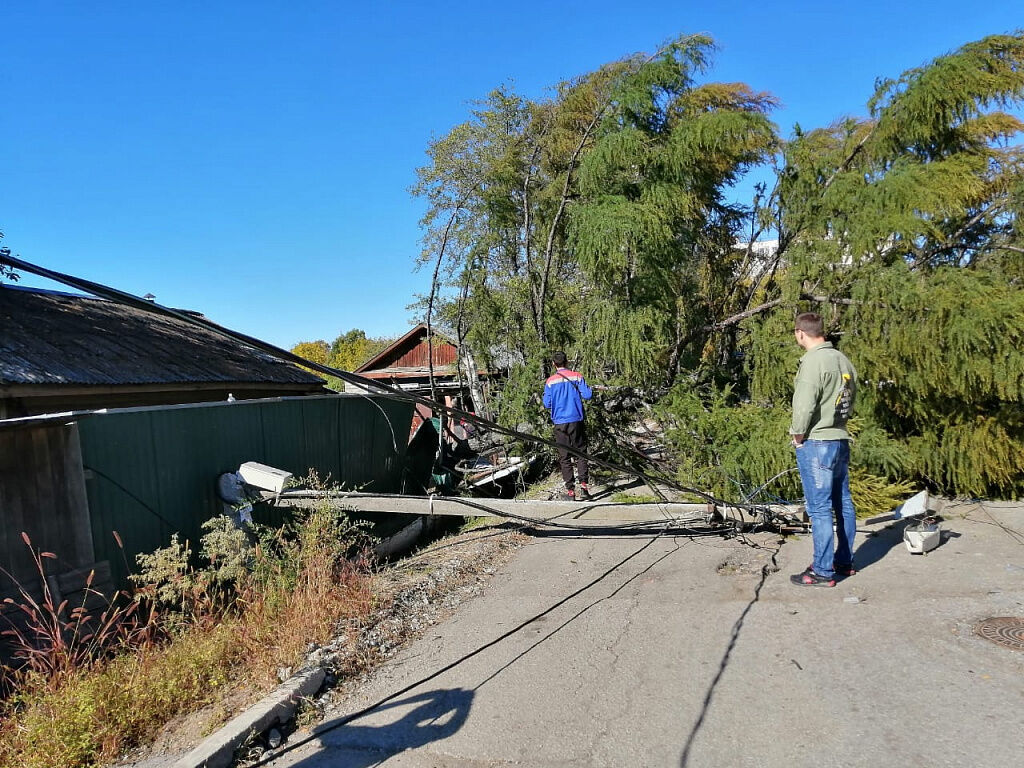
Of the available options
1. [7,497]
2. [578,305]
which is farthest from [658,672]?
[578,305]

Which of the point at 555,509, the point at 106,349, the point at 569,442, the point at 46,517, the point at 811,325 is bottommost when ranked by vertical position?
the point at 555,509


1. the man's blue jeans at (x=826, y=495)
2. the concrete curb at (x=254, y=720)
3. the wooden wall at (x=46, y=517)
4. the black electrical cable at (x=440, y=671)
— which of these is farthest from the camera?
the wooden wall at (x=46, y=517)

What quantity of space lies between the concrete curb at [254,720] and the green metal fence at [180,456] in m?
2.58

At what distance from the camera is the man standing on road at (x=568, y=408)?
25.0ft

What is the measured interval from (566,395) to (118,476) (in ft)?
14.4

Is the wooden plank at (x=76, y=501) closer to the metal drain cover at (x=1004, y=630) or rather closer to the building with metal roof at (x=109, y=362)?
the building with metal roof at (x=109, y=362)

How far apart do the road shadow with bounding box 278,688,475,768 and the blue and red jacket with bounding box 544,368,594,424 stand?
428cm

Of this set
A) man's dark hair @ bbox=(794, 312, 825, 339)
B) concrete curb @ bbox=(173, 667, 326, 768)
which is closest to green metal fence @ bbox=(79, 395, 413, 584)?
concrete curb @ bbox=(173, 667, 326, 768)

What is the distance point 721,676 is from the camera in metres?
3.56

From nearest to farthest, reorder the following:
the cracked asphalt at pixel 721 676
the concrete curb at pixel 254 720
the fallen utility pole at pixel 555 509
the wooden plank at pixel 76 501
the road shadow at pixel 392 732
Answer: the cracked asphalt at pixel 721 676
the concrete curb at pixel 254 720
the road shadow at pixel 392 732
the wooden plank at pixel 76 501
the fallen utility pole at pixel 555 509

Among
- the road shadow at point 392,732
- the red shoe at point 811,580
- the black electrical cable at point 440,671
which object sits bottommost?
the road shadow at point 392,732

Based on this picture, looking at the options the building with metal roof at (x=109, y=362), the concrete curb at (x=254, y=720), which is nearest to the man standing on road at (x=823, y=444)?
the concrete curb at (x=254, y=720)

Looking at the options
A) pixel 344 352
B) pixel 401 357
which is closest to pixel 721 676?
pixel 401 357

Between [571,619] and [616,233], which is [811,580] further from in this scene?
[616,233]
